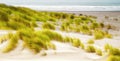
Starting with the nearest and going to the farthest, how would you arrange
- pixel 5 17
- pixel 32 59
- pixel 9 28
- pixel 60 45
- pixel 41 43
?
pixel 32 59 → pixel 41 43 → pixel 60 45 → pixel 9 28 → pixel 5 17

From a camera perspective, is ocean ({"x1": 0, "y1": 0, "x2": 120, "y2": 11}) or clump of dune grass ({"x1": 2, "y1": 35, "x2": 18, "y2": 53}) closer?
clump of dune grass ({"x1": 2, "y1": 35, "x2": 18, "y2": 53})

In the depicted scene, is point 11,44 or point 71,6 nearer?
point 11,44

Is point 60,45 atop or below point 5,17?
below

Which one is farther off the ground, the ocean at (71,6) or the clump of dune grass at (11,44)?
the ocean at (71,6)

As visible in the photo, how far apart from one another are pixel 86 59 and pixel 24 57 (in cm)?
127

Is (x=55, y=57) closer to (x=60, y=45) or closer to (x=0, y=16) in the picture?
(x=60, y=45)

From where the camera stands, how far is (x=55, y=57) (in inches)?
290

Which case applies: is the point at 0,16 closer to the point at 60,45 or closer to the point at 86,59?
the point at 60,45

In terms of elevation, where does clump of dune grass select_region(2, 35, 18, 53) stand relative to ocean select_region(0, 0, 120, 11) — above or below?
below

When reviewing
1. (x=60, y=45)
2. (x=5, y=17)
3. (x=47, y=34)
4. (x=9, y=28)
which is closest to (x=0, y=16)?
(x=5, y=17)

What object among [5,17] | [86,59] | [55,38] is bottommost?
[86,59]

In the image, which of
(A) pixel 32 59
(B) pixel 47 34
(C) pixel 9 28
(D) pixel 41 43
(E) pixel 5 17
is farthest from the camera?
(E) pixel 5 17

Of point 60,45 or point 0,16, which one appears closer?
point 60,45

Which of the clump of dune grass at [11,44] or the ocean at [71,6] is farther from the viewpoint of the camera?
the ocean at [71,6]
